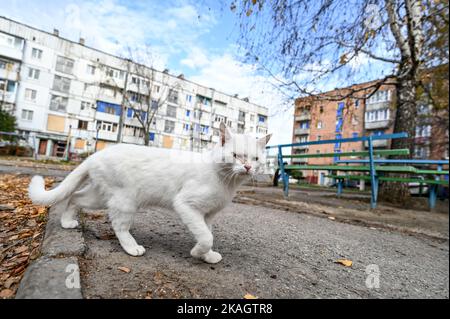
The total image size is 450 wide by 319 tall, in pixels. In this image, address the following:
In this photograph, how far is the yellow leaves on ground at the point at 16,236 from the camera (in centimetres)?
103

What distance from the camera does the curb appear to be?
2.54 ft

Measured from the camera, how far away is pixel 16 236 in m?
1.51

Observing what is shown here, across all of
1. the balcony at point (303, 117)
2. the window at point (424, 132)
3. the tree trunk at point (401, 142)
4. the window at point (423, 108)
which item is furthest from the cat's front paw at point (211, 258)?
the window at point (424, 132)

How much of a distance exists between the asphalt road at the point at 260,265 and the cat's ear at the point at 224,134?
777mm

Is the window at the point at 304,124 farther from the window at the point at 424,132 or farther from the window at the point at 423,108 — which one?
the window at the point at 424,132

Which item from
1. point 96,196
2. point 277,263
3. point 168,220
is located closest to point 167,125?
point 168,220

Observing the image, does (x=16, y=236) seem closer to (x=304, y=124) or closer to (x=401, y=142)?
(x=304, y=124)

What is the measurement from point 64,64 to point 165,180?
2.59 meters

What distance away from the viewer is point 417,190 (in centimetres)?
705

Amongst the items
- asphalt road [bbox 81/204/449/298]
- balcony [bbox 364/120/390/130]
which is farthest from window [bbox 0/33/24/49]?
balcony [bbox 364/120/390/130]

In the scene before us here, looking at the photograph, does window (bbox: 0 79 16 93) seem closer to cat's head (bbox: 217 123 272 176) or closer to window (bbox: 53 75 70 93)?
window (bbox: 53 75 70 93)

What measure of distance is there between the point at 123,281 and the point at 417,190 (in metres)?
8.87

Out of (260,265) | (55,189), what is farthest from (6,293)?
(260,265)
